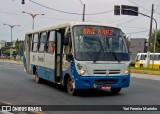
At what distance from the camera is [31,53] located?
20.3 metres

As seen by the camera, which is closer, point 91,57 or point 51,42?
point 91,57

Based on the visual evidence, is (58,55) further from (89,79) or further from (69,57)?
(89,79)

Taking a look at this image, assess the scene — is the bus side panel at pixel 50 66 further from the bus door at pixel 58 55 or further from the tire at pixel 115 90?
the tire at pixel 115 90

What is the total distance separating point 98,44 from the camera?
13695mm

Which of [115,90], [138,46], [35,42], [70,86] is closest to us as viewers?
[70,86]

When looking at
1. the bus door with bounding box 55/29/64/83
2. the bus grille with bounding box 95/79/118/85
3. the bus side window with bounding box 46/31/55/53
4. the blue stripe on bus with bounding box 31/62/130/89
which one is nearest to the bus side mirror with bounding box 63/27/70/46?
the bus door with bounding box 55/29/64/83

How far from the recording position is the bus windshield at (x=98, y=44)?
1343 centimetres

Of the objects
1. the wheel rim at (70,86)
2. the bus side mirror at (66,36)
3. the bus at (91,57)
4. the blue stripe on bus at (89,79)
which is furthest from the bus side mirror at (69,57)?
the wheel rim at (70,86)

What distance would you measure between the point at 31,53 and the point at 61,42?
5650mm

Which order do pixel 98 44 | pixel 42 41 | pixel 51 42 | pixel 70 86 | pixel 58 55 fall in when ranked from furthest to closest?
pixel 42 41, pixel 51 42, pixel 58 55, pixel 70 86, pixel 98 44

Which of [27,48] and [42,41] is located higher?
[42,41]

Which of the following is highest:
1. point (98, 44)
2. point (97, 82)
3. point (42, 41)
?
point (42, 41)

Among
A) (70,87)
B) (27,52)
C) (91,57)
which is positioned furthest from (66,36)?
(27,52)

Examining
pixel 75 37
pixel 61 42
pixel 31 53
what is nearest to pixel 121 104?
pixel 75 37
